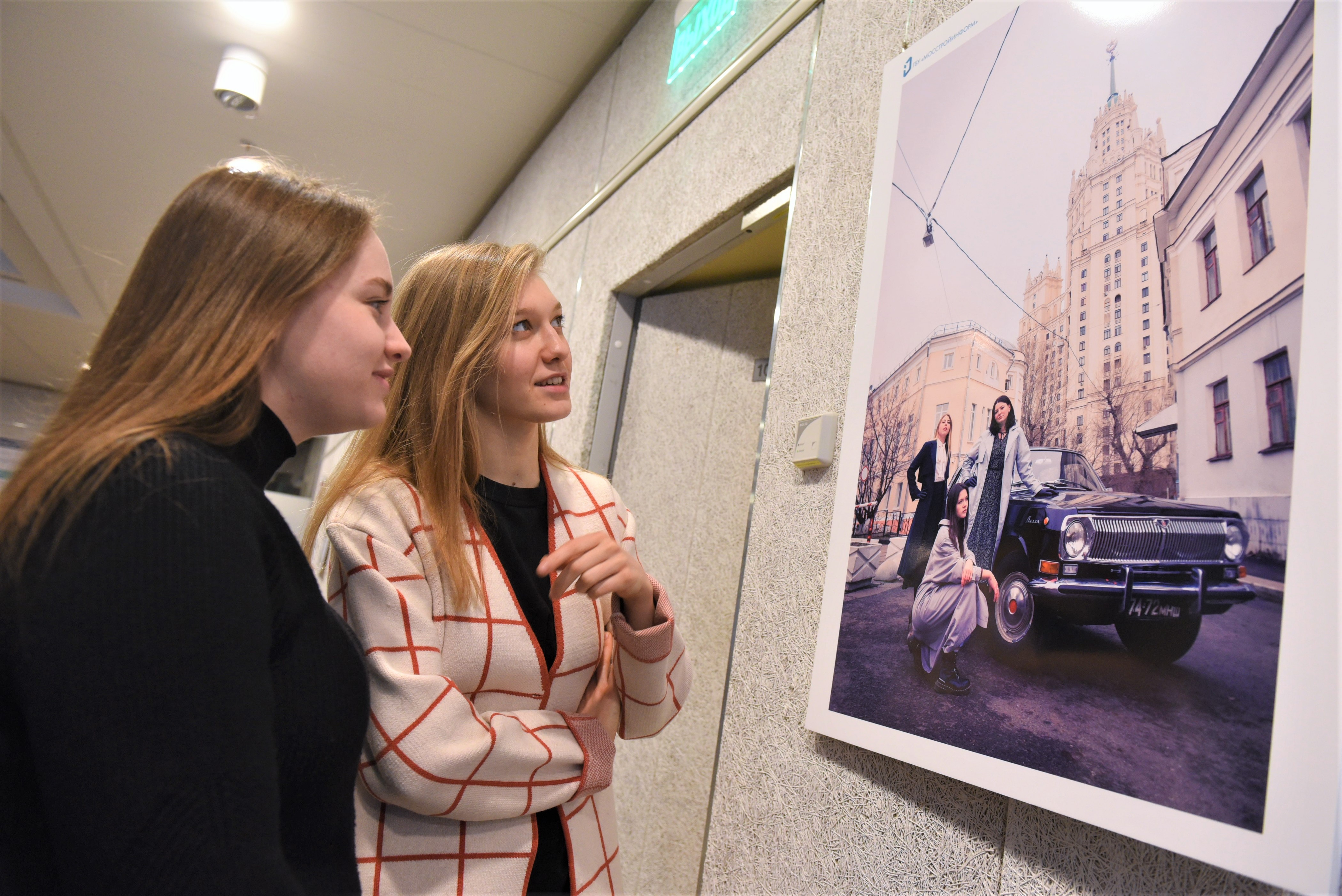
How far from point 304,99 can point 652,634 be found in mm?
4018

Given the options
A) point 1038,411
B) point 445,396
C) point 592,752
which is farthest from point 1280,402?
point 445,396

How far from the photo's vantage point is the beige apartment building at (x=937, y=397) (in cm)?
100

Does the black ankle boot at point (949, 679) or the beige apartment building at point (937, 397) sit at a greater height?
the beige apartment building at point (937, 397)

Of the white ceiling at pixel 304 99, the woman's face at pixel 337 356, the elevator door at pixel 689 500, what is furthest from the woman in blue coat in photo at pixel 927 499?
the white ceiling at pixel 304 99

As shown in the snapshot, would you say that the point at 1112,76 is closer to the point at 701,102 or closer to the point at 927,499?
the point at 927,499

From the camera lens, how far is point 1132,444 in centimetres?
79

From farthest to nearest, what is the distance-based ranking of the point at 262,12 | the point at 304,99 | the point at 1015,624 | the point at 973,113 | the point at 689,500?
the point at 304,99, the point at 262,12, the point at 689,500, the point at 973,113, the point at 1015,624

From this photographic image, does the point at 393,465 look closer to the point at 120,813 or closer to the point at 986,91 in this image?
the point at 120,813

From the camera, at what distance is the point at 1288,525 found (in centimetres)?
65

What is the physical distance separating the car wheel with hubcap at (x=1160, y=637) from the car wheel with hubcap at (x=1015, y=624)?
0.33 ft

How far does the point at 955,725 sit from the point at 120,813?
2.78 feet

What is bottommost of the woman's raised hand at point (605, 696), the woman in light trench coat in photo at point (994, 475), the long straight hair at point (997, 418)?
the woman's raised hand at point (605, 696)

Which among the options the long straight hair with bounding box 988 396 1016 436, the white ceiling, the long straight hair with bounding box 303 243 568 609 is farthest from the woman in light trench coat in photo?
the white ceiling

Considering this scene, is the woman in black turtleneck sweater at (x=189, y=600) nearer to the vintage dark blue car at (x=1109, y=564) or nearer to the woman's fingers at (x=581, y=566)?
the woman's fingers at (x=581, y=566)
